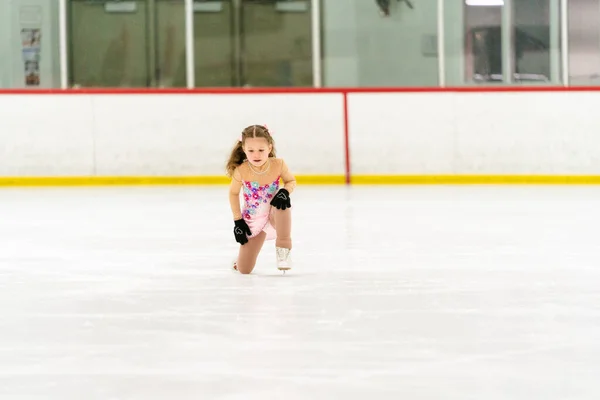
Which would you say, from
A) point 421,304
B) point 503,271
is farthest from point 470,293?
point 503,271

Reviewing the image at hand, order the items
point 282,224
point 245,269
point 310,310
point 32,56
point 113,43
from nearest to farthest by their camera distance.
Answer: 1. point 310,310
2. point 282,224
3. point 245,269
4. point 32,56
5. point 113,43

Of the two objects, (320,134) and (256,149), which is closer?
(256,149)

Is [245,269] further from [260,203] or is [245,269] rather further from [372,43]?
[372,43]

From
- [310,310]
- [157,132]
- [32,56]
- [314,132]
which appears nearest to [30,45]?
[32,56]

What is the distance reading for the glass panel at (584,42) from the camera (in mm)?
10328

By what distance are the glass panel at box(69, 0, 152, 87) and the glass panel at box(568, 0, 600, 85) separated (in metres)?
4.16

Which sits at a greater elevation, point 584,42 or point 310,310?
point 584,42

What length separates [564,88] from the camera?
9.73 m

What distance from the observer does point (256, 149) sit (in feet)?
12.6

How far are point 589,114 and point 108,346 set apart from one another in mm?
7626

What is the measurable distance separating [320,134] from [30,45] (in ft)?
10.1

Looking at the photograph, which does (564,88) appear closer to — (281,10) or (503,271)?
(281,10)

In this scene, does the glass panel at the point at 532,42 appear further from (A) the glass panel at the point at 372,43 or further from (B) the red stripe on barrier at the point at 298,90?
(A) the glass panel at the point at 372,43

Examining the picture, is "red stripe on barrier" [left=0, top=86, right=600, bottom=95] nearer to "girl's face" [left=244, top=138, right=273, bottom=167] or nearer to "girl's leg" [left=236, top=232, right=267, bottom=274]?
"girl's leg" [left=236, top=232, right=267, bottom=274]
